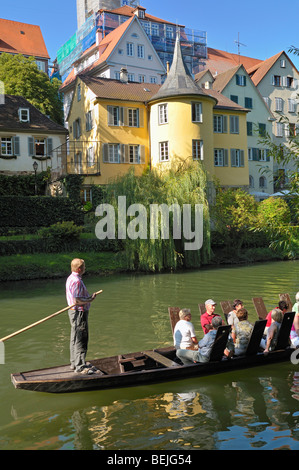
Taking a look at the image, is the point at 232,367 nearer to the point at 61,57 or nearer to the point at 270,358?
the point at 270,358

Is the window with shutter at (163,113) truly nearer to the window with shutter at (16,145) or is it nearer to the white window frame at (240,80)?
the window with shutter at (16,145)

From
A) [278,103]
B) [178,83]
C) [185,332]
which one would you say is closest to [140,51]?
[278,103]

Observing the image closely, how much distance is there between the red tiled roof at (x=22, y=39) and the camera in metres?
66.4

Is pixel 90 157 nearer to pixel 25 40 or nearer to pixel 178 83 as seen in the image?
pixel 178 83

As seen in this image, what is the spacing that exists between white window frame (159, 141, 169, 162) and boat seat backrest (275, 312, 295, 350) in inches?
1132

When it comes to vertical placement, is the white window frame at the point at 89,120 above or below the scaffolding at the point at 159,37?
below

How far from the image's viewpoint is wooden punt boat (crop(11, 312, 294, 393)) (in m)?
8.29

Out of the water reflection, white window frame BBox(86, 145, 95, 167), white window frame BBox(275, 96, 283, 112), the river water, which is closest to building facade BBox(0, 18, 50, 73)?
white window frame BBox(275, 96, 283, 112)

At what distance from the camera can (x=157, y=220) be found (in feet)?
90.4

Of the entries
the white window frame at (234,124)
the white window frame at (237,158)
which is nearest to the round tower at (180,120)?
the white window frame at (237,158)

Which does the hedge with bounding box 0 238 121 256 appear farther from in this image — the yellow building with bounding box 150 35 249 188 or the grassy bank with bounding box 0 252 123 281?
the yellow building with bounding box 150 35 249 188

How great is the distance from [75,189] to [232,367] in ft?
87.5

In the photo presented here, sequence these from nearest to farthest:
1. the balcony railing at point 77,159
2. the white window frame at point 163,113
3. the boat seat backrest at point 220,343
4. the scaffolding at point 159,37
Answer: the boat seat backrest at point 220,343, the balcony railing at point 77,159, the white window frame at point 163,113, the scaffolding at point 159,37

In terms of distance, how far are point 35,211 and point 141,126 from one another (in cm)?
1213
